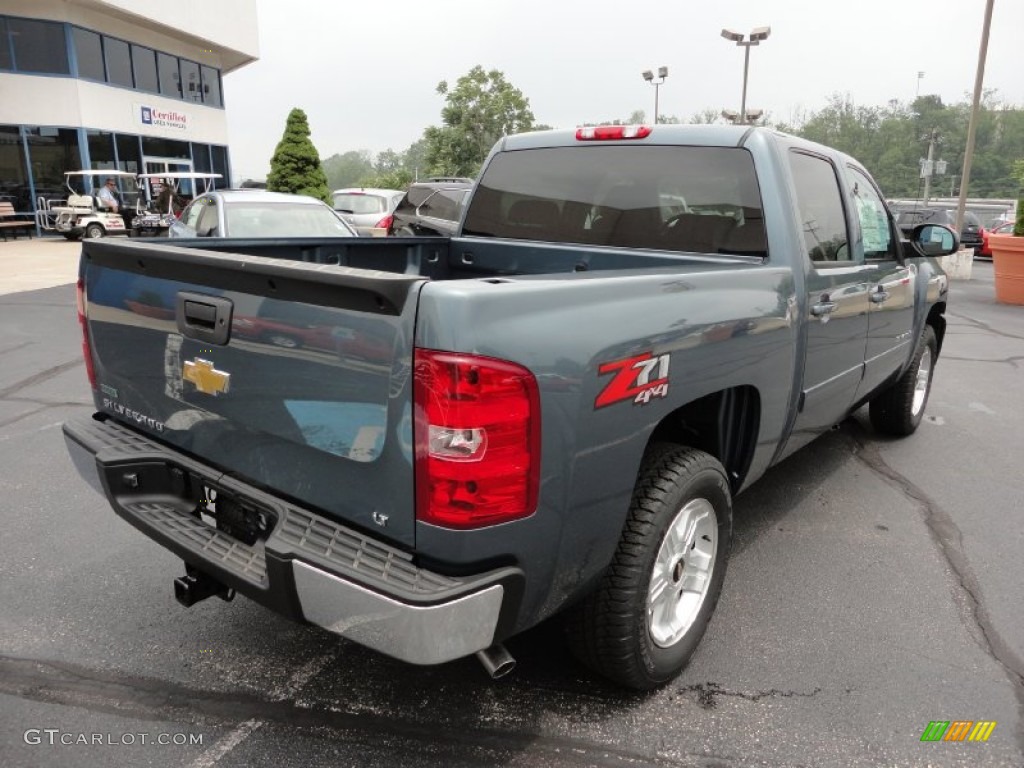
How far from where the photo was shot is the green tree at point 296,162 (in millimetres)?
27906

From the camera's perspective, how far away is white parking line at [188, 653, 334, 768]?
2.35 m

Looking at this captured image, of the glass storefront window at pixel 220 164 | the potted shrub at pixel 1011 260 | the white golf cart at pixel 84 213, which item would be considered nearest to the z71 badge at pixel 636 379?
the potted shrub at pixel 1011 260

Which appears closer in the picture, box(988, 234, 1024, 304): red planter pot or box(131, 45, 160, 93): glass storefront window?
box(988, 234, 1024, 304): red planter pot

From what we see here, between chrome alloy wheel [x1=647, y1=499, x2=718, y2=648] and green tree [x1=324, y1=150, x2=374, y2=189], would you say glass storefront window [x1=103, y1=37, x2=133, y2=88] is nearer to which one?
chrome alloy wheel [x1=647, y1=499, x2=718, y2=648]

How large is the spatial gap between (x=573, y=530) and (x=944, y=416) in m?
5.41

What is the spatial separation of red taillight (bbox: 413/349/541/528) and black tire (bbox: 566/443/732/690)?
1.84ft

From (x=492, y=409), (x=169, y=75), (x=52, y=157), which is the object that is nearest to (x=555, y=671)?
(x=492, y=409)

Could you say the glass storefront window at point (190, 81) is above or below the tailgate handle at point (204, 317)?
above

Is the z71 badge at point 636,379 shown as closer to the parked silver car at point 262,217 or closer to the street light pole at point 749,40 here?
the parked silver car at point 262,217

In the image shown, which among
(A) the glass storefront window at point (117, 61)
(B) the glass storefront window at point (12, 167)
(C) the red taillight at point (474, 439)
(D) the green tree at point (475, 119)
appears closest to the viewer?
(C) the red taillight at point (474, 439)

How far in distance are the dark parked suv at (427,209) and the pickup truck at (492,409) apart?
32.2ft

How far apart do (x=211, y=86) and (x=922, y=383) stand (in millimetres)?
32774

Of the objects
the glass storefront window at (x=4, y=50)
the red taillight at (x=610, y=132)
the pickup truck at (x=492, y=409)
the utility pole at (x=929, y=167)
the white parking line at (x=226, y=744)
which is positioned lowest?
the white parking line at (x=226, y=744)

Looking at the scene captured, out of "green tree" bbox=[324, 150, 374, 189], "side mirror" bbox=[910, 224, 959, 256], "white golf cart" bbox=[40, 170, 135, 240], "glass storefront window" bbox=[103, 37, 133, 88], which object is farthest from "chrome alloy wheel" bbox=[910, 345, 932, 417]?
"green tree" bbox=[324, 150, 374, 189]
